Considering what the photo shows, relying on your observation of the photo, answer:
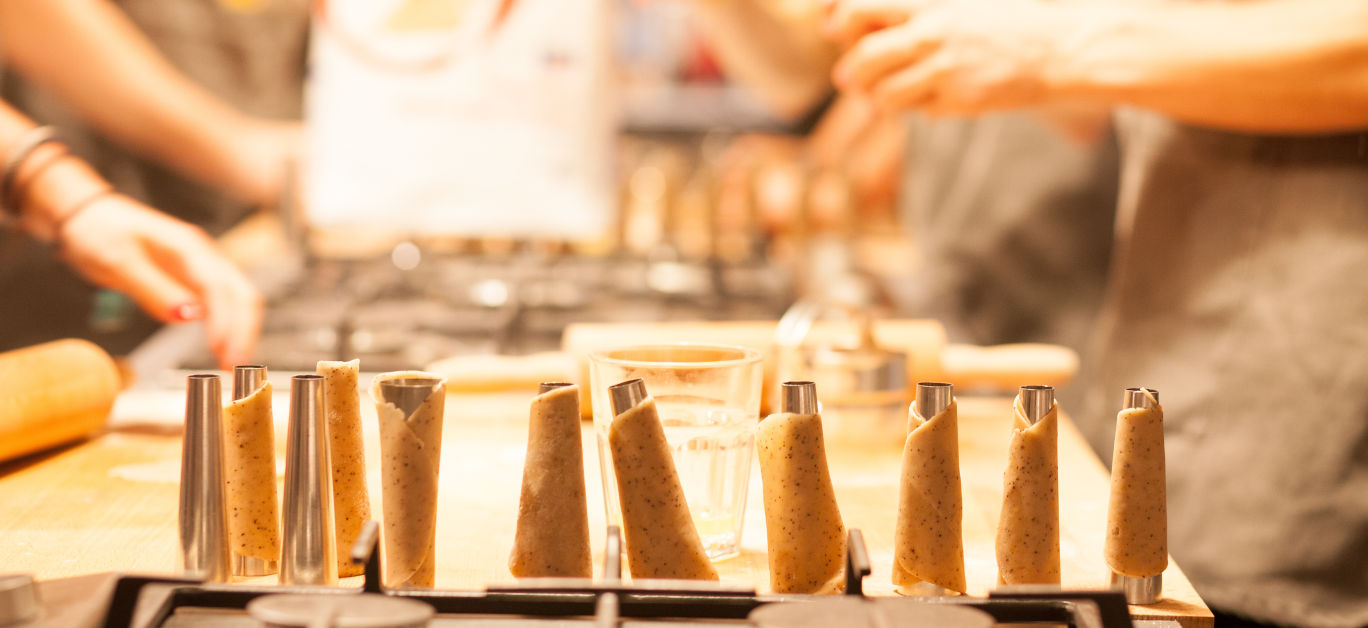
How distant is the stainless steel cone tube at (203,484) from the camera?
58 cm

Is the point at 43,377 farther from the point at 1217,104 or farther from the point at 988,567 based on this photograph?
the point at 1217,104

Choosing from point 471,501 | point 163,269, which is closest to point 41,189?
point 163,269

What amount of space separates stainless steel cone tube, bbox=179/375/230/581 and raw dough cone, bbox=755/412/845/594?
0.30 meters

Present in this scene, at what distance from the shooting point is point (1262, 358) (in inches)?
51.9

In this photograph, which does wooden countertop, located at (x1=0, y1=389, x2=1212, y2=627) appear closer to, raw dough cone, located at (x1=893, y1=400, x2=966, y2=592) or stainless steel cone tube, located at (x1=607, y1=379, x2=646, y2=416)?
raw dough cone, located at (x1=893, y1=400, x2=966, y2=592)

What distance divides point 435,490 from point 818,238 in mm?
1767

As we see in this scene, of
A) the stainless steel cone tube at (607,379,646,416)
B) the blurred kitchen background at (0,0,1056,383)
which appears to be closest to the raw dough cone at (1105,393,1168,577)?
the stainless steel cone tube at (607,379,646,416)

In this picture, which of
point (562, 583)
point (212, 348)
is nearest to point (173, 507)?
point (562, 583)

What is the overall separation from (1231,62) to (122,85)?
1542mm

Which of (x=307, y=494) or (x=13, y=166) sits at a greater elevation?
(x=13, y=166)

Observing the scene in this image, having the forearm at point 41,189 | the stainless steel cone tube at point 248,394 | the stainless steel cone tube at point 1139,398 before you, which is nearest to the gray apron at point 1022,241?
the forearm at point 41,189

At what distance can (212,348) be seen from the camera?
130 cm

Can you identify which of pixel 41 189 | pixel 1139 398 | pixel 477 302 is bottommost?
pixel 1139 398

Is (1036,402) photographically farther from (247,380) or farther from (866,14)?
(866,14)
